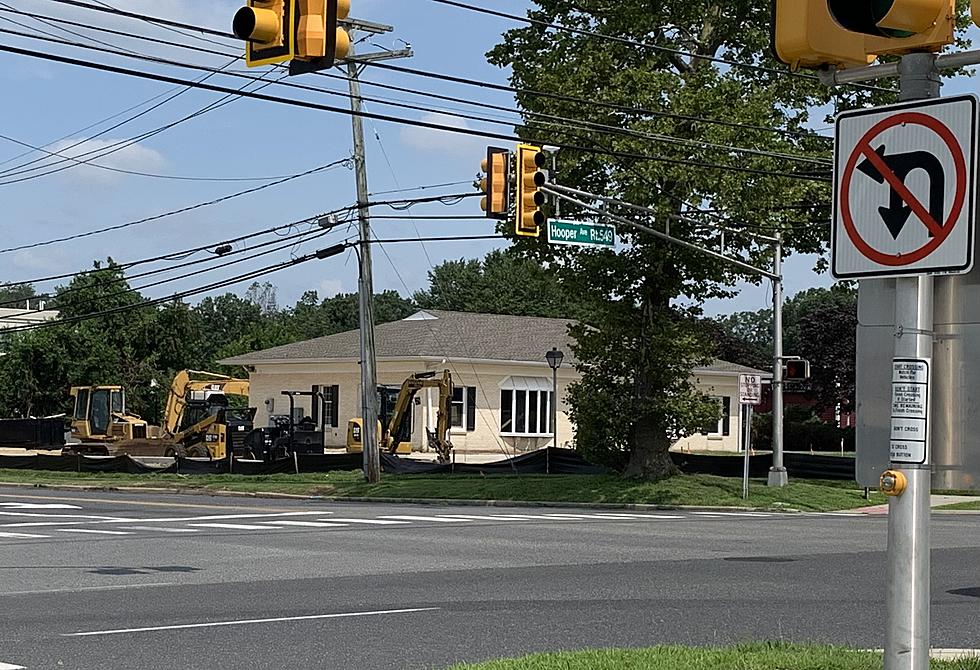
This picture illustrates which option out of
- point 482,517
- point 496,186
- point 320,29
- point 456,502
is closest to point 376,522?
point 482,517

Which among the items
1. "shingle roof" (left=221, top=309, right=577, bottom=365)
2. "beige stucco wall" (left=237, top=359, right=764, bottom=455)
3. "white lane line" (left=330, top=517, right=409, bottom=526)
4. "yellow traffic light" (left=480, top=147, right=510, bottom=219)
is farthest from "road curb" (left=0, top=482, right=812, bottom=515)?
"shingle roof" (left=221, top=309, right=577, bottom=365)

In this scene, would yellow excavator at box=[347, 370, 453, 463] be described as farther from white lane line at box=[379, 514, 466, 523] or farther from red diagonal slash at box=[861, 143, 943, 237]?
red diagonal slash at box=[861, 143, 943, 237]

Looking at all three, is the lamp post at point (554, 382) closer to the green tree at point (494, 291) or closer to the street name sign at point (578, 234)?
the street name sign at point (578, 234)

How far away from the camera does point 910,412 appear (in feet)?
17.7

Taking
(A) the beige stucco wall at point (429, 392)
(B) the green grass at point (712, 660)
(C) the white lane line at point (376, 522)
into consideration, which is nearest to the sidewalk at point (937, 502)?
(C) the white lane line at point (376, 522)

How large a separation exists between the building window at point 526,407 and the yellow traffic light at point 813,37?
50.7m

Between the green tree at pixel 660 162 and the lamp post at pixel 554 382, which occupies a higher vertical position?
the green tree at pixel 660 162

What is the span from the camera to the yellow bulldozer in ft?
159

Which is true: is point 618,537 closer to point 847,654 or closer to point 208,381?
point 847,654

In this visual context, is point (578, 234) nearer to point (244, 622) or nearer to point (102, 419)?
point (244, 622)

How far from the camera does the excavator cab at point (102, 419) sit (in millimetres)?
51312

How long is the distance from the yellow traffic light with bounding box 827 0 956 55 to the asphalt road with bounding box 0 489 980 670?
5708mm

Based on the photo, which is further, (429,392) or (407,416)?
(429,392)

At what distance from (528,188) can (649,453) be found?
12618 mm
